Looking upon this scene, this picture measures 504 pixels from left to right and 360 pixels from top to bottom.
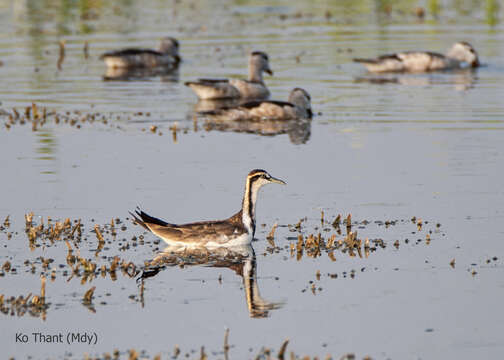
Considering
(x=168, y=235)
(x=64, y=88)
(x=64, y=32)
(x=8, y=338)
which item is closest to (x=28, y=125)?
(x=64, y=88)

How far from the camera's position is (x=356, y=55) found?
3981 centimetres

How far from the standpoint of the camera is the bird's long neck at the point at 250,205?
15625 millimetres

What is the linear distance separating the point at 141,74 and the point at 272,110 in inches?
437

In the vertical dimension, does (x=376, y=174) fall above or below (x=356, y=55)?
below

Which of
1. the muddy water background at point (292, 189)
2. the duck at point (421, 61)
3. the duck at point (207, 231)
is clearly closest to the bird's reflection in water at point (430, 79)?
the muddy water background at point (292, 189)

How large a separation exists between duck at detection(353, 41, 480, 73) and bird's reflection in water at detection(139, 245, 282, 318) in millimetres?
21261

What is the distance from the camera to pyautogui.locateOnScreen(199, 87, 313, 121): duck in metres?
27.5

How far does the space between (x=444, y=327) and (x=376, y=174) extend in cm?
868

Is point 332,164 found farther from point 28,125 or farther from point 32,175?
point 28,125

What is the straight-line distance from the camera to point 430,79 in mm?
34531

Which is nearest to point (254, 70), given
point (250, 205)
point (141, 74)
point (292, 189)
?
point (141, 74)

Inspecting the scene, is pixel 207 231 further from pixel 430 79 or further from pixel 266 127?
pixel 430 79

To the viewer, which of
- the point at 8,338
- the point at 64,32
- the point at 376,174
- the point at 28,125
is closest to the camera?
the point at 8,338

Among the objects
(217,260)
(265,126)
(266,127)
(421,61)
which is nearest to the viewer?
(217,260)
